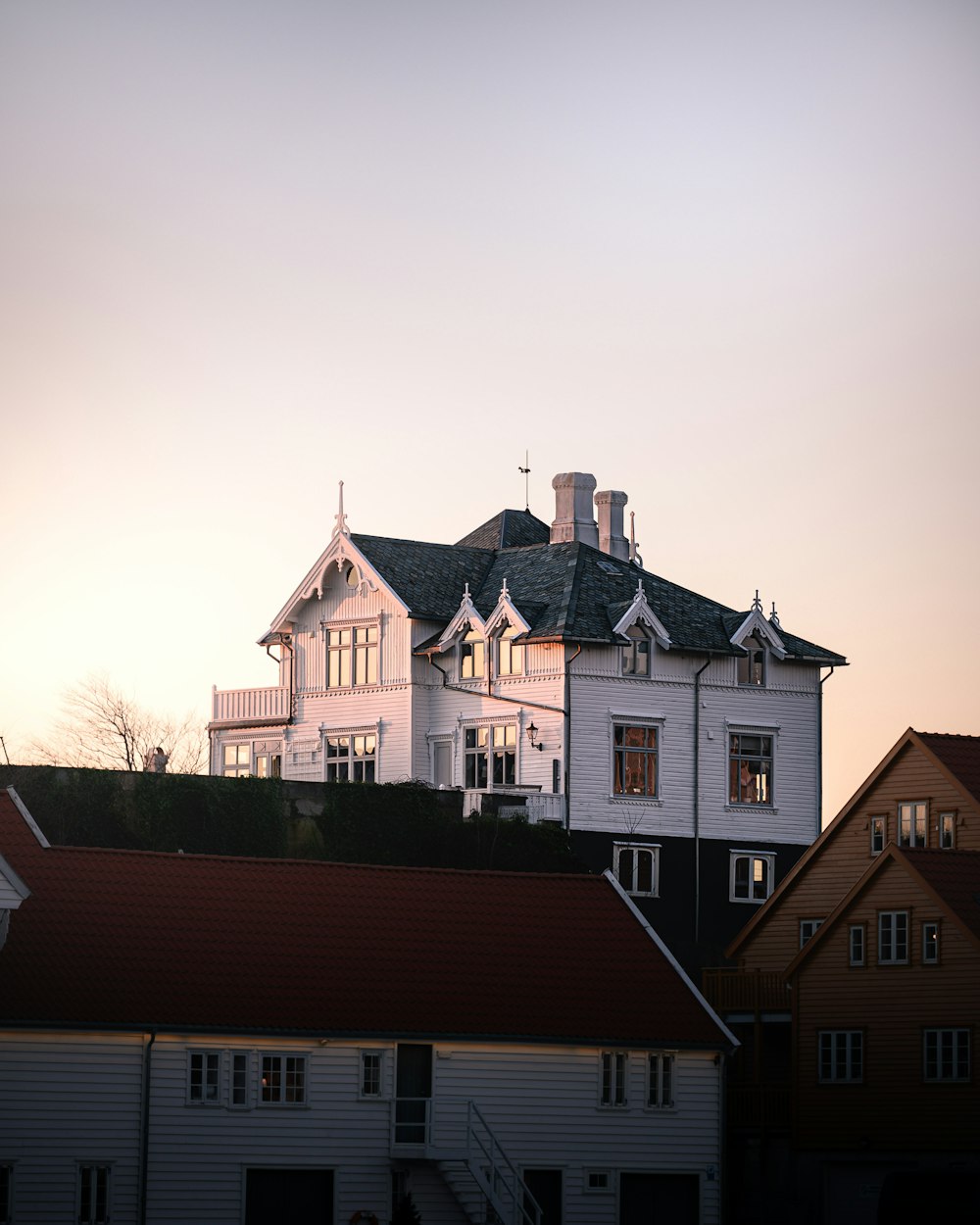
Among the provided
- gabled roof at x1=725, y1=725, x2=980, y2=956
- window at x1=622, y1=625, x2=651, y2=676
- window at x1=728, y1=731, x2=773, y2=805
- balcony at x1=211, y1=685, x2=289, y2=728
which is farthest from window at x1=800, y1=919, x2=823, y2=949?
balcony at x1=211, y1=685, x2=289, y2=728

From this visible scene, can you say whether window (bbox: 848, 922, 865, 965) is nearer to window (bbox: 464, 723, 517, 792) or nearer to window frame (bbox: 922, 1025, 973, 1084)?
window frame (bbox: 922, 1025, 973, 1084)

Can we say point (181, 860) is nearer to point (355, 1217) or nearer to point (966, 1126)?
point (355, 1217)

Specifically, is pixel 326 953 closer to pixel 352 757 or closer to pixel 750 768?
pixel 352 757

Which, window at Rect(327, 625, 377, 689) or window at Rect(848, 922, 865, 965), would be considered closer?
window at Rect(848, 922, 865, 965)

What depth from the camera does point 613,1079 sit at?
4828 cm

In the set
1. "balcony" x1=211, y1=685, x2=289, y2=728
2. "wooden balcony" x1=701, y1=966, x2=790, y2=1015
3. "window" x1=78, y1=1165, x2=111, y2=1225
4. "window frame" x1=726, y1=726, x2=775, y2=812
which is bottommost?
"window" x1=78, y1=1165, x2=111, y2=1225

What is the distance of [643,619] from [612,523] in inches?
415

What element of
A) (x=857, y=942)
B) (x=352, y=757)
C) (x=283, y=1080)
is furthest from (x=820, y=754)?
(x=283, y=1080)

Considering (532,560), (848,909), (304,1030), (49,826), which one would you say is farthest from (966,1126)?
(532,560)

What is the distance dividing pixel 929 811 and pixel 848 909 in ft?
14.6

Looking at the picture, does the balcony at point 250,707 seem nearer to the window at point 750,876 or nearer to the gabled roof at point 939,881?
the window at point 750,876

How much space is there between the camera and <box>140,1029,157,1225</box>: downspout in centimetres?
4428

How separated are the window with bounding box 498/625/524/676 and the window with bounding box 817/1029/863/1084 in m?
18.1

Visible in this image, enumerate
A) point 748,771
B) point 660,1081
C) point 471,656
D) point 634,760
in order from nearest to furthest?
1. point 660,1081
2. point 634,760
3. point 471,656
4. point 748,771
